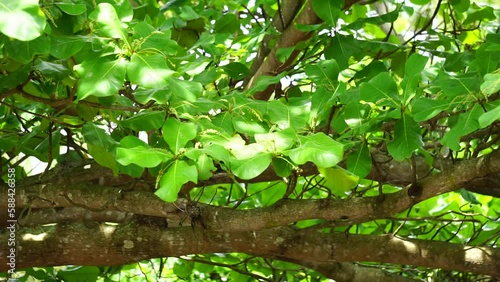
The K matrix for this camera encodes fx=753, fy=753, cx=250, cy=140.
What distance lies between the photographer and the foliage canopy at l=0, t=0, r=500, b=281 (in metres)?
1.10

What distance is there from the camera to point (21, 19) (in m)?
0.86

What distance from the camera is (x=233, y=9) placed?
245cm

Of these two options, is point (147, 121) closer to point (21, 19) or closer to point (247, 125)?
point (247, 125)

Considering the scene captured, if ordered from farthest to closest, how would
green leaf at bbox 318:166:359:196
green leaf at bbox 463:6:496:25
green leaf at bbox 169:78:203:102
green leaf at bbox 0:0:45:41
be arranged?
green leaf at bbox 463:6:496:25, green leaf at bbox 318:166:359:196, green leaf at bbox 169:78:203:102, green leaf at bbox 0:0:45:41

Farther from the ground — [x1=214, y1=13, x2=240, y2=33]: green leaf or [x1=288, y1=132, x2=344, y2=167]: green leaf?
[x1=214, y1=13, x2=240, y2=33]: green leaf

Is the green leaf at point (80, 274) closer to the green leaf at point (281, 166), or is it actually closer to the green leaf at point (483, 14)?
the green leaf at point (281, 166)

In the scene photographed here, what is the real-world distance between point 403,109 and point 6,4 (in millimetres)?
649

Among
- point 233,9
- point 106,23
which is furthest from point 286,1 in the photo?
point 106,23

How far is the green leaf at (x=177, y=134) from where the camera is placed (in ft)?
3.52

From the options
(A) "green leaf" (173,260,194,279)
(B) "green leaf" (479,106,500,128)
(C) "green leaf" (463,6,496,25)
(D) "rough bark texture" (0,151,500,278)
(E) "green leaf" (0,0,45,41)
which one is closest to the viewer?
(E) "green leaf" (0,0,45,41)

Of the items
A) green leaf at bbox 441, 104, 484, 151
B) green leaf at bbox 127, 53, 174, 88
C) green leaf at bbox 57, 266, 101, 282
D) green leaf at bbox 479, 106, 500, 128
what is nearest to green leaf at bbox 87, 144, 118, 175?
green leaf at bbox 127, 53, 174, 88

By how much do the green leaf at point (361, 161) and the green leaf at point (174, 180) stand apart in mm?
407

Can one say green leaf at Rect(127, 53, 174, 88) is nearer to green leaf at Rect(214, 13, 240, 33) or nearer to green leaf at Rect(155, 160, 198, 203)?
green leaf at Rect(155, 160, 198, 203)

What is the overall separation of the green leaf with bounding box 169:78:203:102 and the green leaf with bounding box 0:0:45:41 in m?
0.32
